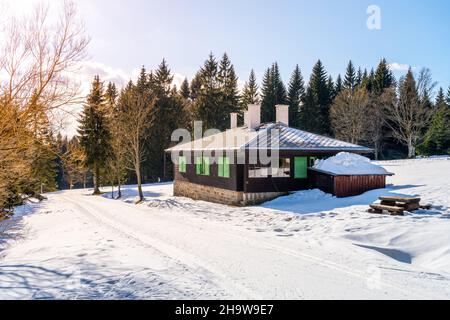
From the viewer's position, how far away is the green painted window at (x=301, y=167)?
20.3 metres

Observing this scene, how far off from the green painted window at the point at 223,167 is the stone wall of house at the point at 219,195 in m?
0.97

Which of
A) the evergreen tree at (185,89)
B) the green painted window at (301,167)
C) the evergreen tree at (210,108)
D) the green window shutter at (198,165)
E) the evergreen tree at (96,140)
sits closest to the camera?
the green painted window at (301,167)

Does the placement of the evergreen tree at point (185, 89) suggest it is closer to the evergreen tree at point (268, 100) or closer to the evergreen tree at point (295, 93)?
the evergreen tree at point (268, 100)

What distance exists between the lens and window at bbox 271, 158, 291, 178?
785 inches

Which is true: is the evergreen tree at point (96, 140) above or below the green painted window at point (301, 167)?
above

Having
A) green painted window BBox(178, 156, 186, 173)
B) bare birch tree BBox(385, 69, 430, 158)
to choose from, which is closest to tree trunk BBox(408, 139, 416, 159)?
bare birch tree BBox(385, 69, 430, 158)

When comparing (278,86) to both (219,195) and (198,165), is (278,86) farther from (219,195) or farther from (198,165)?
(219,195)

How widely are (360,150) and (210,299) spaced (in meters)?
18.1

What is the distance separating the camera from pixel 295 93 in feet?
184

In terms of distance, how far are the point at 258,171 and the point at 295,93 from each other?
39369 mm

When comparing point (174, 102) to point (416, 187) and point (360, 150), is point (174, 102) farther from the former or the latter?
point (416, 187)

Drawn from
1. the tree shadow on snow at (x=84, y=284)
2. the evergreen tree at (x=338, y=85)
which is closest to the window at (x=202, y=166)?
the tree shadow on snow at (x=84, y=284)

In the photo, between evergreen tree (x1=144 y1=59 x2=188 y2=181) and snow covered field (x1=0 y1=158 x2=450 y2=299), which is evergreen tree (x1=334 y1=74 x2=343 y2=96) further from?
snow covered field (x1=0 y1=158 x2=450 y2=299)
